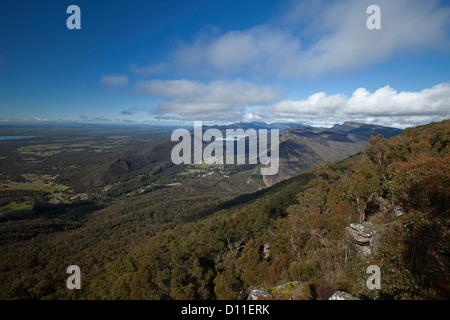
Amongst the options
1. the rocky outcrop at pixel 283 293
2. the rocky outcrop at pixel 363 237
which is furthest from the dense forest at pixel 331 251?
the rocky outcrop at pixel 363 237

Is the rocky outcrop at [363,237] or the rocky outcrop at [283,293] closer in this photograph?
the rocky outcrop at [283,293]

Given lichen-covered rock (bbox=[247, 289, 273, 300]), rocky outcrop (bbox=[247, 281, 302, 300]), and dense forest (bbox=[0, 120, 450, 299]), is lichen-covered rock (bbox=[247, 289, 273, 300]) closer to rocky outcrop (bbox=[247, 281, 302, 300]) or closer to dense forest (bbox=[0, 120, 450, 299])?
rocky outcrop (bbox=[247, 281, 302, 300])

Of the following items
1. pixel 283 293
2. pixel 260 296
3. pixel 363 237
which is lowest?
pixel 283 293

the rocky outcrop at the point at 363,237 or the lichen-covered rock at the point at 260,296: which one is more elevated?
the rocky outcrop at the point at 363,237

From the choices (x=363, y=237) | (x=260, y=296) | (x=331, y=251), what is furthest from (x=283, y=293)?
(x=363, y=237)

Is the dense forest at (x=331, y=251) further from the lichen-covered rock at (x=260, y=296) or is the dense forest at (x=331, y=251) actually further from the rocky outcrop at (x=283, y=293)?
the lichen-covered rock at (x=260, y=296)

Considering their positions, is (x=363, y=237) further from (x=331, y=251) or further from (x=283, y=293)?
(x=283, y=293)

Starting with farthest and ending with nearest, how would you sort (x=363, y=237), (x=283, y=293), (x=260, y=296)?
(x=363, y=237) → (x=283, y=293) → (x=260, y=296)

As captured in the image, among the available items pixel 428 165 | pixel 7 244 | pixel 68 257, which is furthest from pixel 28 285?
pixel 428 165

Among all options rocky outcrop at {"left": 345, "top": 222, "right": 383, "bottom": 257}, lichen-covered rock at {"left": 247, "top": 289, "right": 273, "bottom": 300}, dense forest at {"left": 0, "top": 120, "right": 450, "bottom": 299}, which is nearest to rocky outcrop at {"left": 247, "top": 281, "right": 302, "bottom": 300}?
lichen-covered rock at {"left": 247, "top": 289, "right": 273, "bottom": 300}
